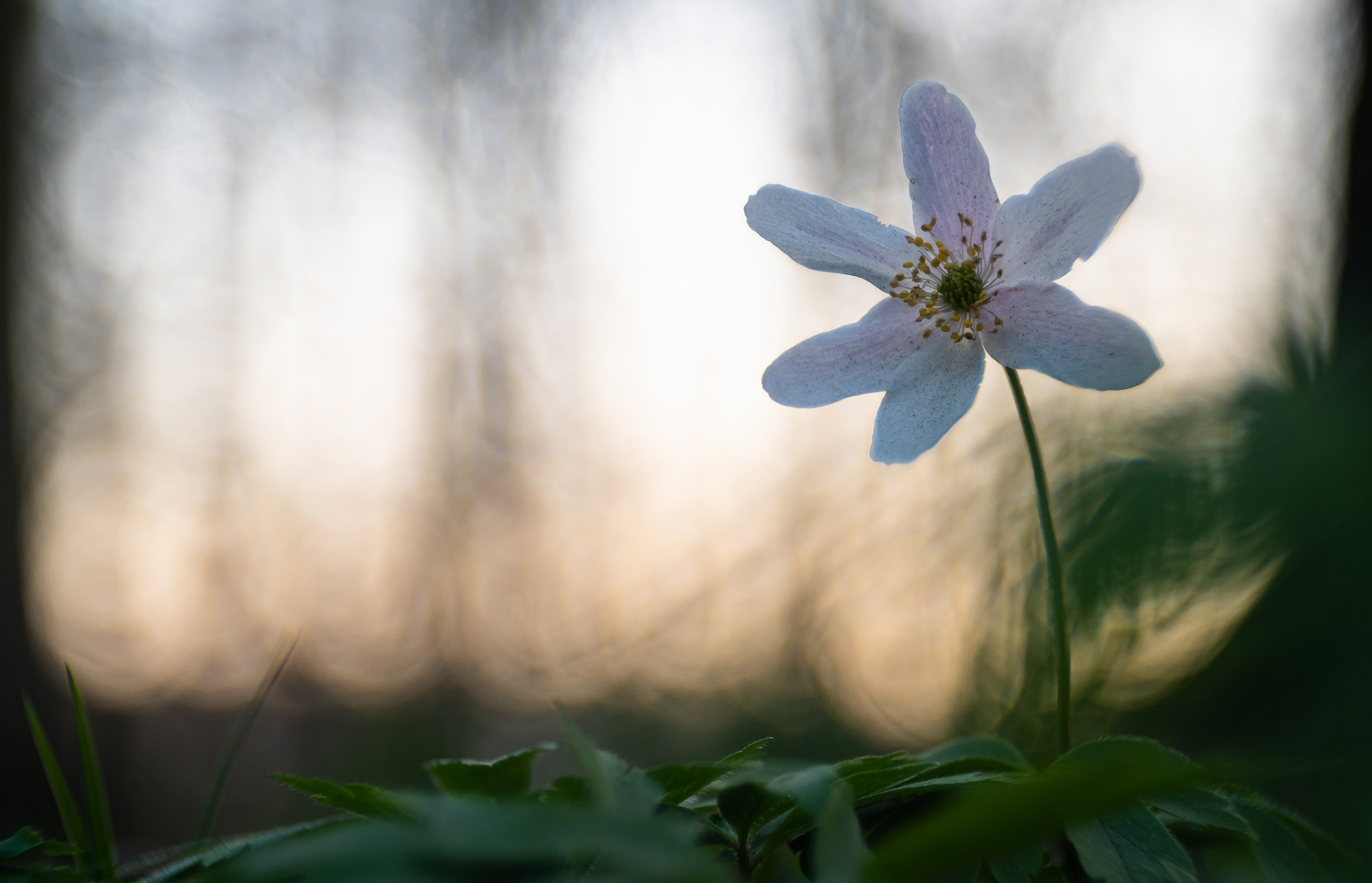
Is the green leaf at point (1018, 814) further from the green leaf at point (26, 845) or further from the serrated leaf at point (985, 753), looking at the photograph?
the green leaf at point (26, 845)

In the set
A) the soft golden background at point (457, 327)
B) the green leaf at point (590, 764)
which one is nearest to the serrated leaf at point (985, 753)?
the green leaf at point (590, 764)

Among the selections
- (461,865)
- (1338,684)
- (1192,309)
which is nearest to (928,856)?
(461,865)

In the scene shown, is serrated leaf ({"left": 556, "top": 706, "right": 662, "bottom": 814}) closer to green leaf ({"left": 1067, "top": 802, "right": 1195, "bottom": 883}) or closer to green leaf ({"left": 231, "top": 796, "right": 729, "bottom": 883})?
green leaf ({"left": 231, "top": 796, "right": 729, "bottom": 883})

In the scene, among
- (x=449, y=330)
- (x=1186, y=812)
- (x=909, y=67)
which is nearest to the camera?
(x=1186, y=812)

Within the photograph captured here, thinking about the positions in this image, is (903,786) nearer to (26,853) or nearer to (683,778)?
(683,778)

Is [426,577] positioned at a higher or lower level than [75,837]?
lower

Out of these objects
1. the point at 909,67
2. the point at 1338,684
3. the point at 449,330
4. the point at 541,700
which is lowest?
the point at 541,700

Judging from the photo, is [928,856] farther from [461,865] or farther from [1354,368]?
[1354,368]
